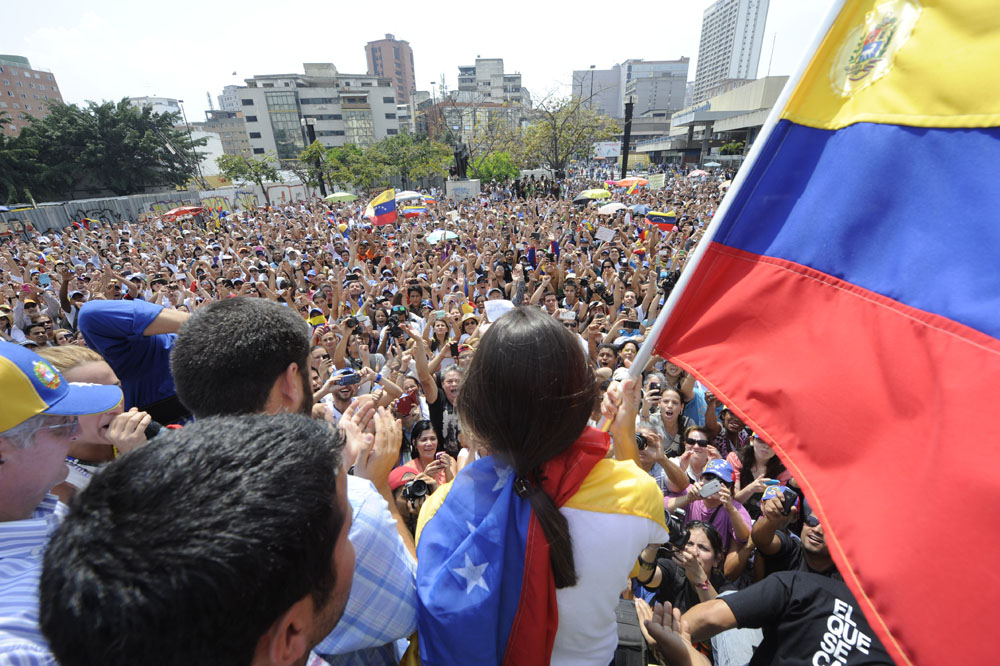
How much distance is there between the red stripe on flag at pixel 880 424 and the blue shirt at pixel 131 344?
283 centimetres

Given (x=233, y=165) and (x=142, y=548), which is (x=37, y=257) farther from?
(x=233, y=165)

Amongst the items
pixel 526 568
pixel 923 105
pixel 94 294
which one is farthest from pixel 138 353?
pixel 94 294

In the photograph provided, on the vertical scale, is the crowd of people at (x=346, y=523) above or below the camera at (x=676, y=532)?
above

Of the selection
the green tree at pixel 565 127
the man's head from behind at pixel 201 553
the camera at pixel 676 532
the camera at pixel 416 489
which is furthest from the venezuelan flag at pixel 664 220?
the green tree at pixel 565 127

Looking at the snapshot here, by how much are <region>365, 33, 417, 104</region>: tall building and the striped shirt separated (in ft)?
556

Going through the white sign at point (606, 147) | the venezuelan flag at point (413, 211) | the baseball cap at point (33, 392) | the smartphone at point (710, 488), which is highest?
the baseball cap at point (33, 392)

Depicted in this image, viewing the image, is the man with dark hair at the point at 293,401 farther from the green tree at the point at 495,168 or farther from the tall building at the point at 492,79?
the tall building at the point at 492,79

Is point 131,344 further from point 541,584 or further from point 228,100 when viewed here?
point 228,100

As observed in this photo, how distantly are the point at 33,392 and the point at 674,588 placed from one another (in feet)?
9.52

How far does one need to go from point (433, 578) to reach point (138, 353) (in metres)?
2.38

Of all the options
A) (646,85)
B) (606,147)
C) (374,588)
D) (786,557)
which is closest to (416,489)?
(374,588)

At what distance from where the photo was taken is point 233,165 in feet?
127

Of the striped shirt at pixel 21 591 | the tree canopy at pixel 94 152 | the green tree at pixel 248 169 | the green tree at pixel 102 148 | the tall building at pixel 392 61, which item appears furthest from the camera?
the tall building at pixel 392 61

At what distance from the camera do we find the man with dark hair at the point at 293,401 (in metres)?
1.15
